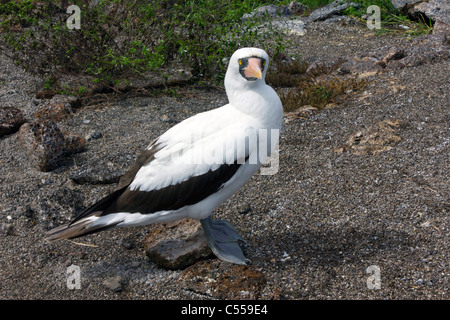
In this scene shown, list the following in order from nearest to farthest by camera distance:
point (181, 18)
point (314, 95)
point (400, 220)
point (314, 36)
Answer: point (400, 220) → point (314, 95) → point (181, 18) → point (314, 36)

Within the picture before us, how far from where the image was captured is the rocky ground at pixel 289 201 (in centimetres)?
321

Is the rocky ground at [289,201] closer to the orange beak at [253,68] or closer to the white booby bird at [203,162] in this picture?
the white booby bird at [203,162]

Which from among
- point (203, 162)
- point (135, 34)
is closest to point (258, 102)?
point (203, 162)

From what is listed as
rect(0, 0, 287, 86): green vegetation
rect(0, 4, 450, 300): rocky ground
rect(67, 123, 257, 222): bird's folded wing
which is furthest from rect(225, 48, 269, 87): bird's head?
rect(0, 0, 287, 86): green vegetation

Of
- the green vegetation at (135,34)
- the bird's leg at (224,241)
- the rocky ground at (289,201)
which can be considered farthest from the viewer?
the green vegetation at (135,34)

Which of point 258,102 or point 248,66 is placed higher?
point 248,66

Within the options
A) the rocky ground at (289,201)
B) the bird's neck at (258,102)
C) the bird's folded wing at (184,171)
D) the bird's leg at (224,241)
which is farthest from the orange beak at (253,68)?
the rocky ground at (289,201)

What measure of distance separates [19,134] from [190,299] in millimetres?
3021

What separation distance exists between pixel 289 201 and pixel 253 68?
4.53 ft

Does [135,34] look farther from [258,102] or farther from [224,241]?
[224,241]

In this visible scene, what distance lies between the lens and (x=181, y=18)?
6.89 meters

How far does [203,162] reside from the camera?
10.4ft

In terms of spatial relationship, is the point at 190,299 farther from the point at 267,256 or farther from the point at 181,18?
the point at 181,18
